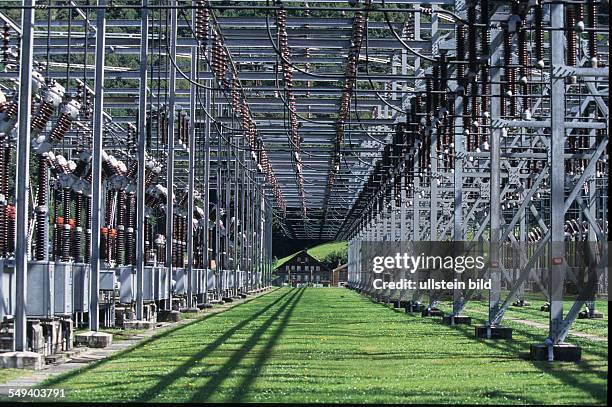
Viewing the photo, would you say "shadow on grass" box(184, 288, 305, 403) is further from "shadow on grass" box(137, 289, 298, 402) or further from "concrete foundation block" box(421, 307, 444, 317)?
"concrete foundation block" box(421, 307, 444, 317)

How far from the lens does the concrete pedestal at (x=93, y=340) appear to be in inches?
781

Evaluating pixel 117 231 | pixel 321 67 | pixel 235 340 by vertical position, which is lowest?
pixel 235 340

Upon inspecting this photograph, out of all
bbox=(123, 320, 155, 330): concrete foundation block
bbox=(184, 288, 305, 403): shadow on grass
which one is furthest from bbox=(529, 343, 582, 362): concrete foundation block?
bbox=(123, 320, 155, 330): concrete foundation block

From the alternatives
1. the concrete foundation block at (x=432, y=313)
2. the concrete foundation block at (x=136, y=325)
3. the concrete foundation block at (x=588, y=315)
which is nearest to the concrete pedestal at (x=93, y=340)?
the concrete foundation block at (x=136, y=325)

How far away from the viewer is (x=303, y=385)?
12930 millimetres

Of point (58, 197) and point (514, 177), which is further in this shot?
point (514, 177)

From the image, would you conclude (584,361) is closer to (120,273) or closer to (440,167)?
(120,273)

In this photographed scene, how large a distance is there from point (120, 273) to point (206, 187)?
12.6 metres

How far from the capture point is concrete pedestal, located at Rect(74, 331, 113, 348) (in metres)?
19.8

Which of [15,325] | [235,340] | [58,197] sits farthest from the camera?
[58,197]

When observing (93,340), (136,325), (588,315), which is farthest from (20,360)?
(588,315)

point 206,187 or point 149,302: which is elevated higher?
point 206,187

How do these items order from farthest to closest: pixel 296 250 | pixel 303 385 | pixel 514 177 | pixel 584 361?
pixel 296 250, pixel 514 177, pixel 584 361, pixel 303 385

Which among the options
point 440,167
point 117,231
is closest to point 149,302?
point 117,231
